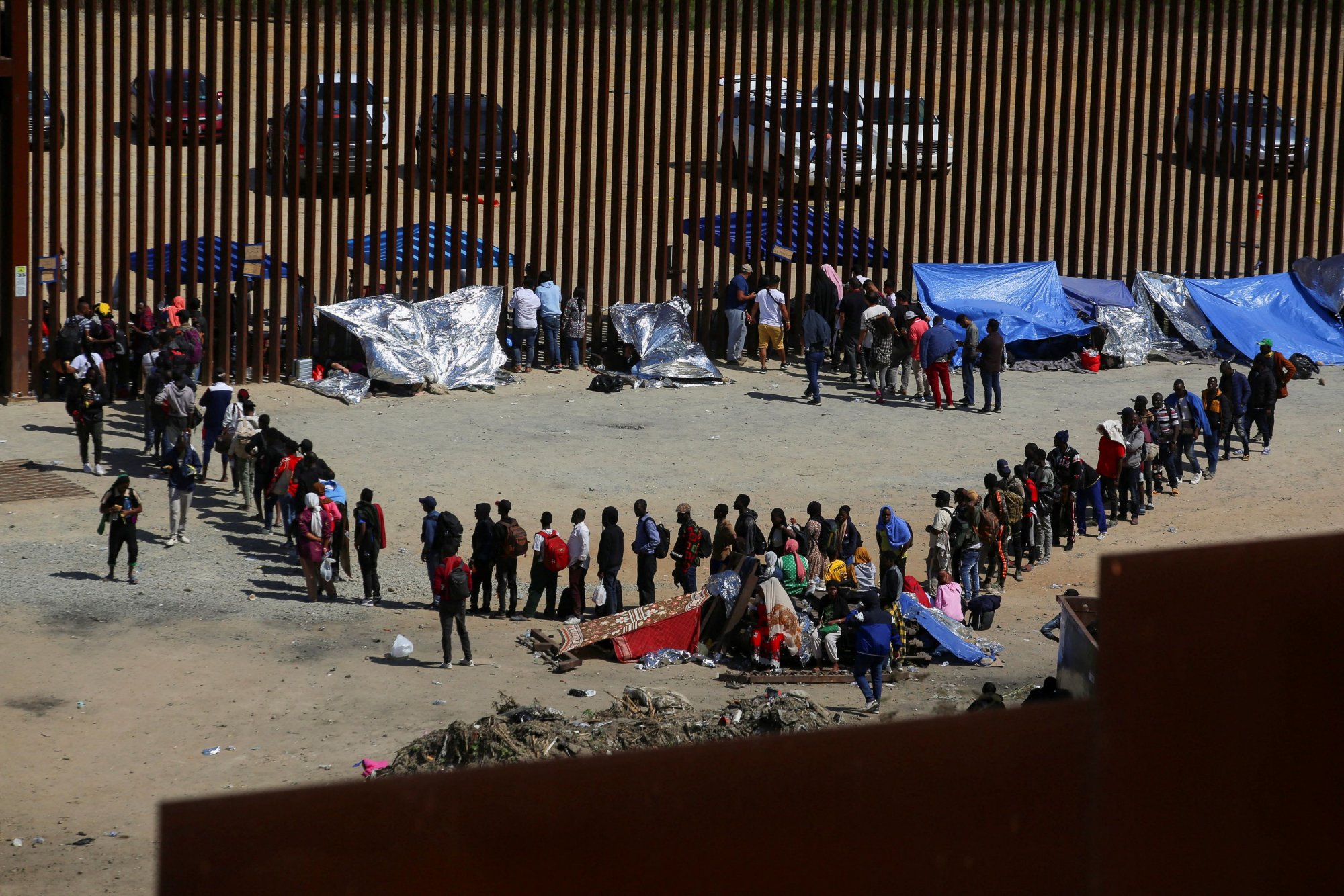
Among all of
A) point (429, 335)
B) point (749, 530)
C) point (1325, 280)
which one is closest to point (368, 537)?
point (749, 530)

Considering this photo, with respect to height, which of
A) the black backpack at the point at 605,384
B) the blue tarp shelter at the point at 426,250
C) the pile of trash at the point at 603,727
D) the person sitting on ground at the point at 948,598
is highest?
the blue tarp shelter at the point at 426,250

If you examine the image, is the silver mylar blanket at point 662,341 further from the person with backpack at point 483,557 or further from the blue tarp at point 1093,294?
the person with backpack at point 483,557

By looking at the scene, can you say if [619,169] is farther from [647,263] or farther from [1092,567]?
Answer: [1092,567]

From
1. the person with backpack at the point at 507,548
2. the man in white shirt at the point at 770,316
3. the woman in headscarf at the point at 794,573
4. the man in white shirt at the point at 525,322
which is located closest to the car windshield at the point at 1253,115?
the man in white shirt at the point at 770,316

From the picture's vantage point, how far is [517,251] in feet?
78.3

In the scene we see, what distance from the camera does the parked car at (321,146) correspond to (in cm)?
2258

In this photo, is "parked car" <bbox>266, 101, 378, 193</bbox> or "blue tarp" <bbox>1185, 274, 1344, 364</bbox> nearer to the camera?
"parked car" <bbox>266, 101, 378, 193</bbox>

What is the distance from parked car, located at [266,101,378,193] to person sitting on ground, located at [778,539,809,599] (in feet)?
32.8

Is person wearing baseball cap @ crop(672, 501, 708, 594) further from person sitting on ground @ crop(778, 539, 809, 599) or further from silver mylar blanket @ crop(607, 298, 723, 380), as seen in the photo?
silver mylar blanket @ crop(607, 298, 723, 380)

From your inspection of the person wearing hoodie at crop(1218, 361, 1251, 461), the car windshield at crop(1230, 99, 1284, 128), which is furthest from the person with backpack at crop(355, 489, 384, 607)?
the car windshield at crop(1230, 99, 1284, 128)

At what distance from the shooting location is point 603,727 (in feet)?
39.8

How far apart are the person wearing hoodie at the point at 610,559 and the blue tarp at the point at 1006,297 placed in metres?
10.2

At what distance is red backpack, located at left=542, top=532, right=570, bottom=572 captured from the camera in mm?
15430

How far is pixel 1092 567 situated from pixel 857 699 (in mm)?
4484
